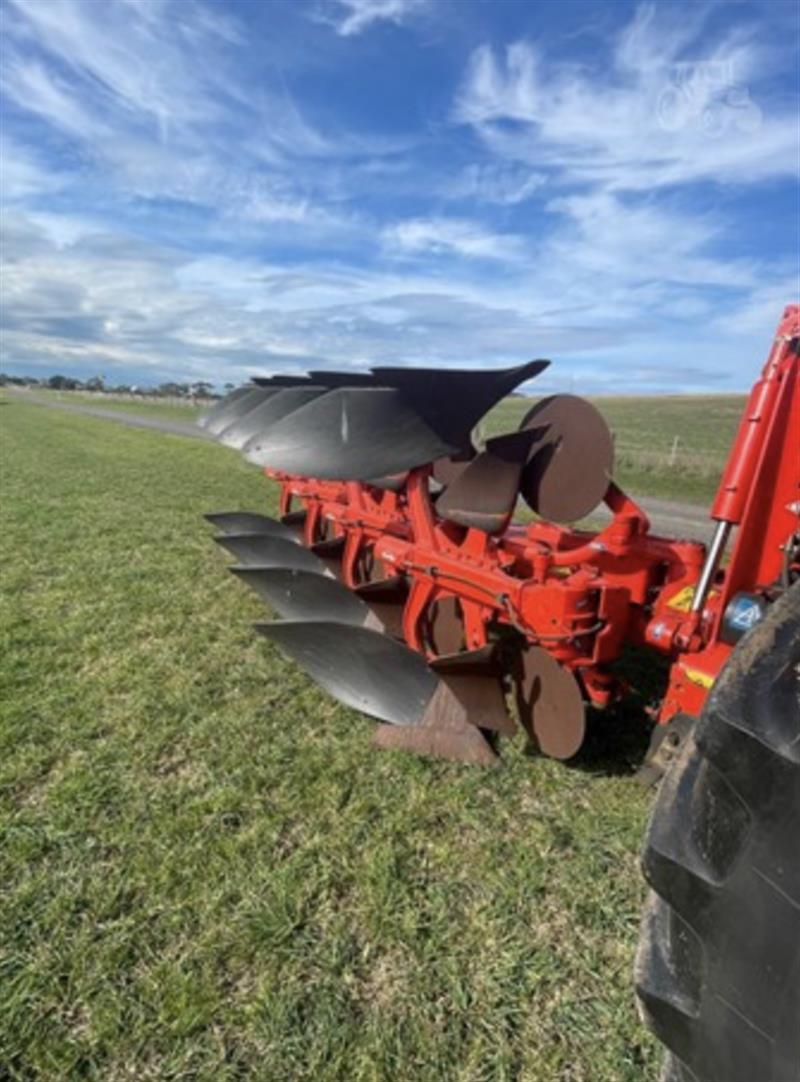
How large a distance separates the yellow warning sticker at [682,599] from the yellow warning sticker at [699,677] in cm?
36

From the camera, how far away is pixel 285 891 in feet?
7.13

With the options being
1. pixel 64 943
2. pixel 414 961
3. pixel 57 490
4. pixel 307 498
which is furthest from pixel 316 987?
pixel 57 490

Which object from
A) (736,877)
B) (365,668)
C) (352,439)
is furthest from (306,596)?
(736,877)

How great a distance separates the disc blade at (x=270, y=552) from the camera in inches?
202

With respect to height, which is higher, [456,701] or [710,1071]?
[710,1071]

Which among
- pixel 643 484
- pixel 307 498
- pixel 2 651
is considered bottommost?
pixel 643 484

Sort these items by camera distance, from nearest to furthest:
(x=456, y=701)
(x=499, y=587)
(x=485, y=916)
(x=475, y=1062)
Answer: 1. (x=475, y=1062)
2. (x=485, y=916)
3. (x=499, y=587)
4. (x=456, y=701)

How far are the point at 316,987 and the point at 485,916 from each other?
21.0 inches

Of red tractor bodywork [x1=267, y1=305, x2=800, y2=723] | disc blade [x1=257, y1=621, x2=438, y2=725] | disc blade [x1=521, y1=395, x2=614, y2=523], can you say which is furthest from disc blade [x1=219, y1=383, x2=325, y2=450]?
disc blade [x1=521, y1=395, x2=614, y2=523]

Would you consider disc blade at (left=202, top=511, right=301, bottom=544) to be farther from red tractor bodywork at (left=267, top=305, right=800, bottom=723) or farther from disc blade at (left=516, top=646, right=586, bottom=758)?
disc blade at (left=516, top=646, right=586, bottom=758)

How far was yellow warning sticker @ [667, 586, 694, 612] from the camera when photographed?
2.54m

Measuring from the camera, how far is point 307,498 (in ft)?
Answer: 19.1

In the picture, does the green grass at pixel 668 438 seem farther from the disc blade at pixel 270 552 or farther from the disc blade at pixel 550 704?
the disc blade at pixel 270 552

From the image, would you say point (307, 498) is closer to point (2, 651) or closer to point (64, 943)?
point (2, 651)
